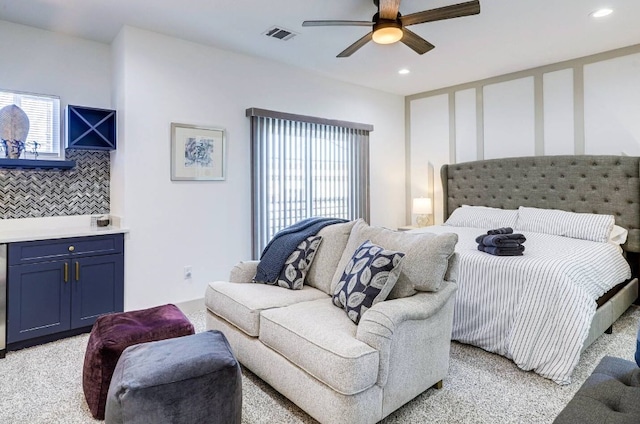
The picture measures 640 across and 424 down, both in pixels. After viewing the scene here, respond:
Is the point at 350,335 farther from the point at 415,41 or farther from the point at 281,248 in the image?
the point at 415,41

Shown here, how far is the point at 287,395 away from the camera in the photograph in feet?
6.67

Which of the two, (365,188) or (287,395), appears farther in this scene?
(365,188)

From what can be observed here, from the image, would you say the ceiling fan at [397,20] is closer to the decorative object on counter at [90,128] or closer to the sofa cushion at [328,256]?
the sofa cushion at [328,256]

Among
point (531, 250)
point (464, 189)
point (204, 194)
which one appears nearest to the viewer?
point (531, 250)

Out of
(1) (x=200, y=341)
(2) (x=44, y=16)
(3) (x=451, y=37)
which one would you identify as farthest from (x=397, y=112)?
(1) (x=200, y=341)

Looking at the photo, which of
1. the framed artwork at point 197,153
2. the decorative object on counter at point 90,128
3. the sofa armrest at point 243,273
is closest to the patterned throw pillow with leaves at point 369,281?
the sofa armrest at point 243,273

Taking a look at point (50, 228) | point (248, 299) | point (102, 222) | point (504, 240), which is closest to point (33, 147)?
point (50, 228)

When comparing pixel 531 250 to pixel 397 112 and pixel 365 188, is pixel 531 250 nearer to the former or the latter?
pixel 365 188

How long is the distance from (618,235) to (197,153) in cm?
421

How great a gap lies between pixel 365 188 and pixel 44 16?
12.7ft

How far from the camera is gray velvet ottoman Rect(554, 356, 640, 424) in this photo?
123cm

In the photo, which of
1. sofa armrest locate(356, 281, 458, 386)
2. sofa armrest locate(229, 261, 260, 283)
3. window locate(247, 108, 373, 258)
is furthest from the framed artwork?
sofa armrest locate(356, 281, 458, 386)

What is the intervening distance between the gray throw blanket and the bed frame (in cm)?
223

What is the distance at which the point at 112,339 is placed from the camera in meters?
2.05
